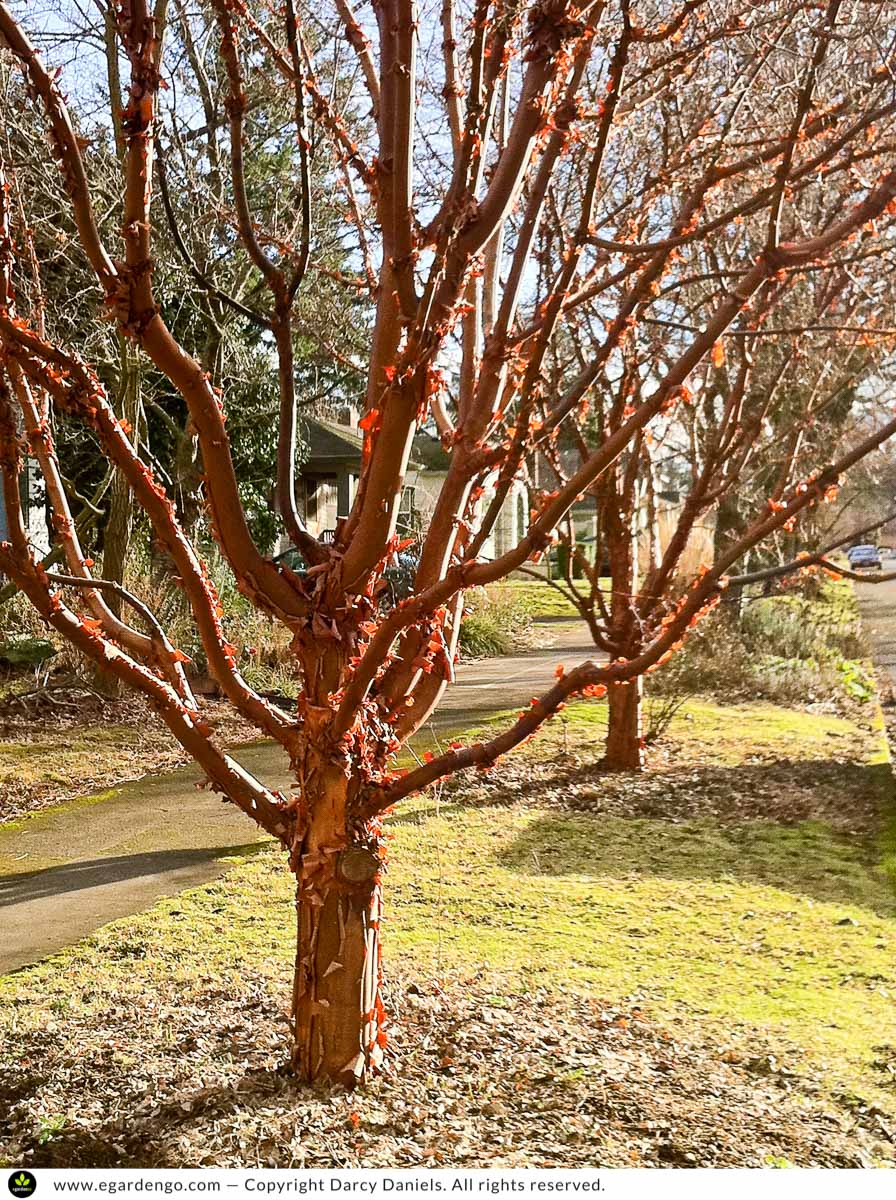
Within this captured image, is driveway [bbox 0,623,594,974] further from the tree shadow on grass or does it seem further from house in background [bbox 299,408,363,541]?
house in background [bbox 299,408,363,541]

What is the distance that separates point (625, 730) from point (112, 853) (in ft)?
9.65

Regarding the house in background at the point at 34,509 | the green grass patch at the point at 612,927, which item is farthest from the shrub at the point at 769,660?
the house in background at the point at 34,509

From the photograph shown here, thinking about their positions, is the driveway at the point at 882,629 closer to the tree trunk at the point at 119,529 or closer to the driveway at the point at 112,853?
the driveway at the point at 112,853

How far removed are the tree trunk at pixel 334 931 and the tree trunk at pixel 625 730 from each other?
3888mm

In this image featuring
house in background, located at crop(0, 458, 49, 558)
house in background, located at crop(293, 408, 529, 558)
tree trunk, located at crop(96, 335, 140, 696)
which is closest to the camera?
tree trunk, located at crop(96, 335, 140, 696)

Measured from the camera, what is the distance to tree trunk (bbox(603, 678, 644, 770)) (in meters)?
6.10

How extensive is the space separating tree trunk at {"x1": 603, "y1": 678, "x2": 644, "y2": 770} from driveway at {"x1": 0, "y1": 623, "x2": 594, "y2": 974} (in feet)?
3.92

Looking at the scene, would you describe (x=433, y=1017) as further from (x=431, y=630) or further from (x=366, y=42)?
(x=366, y=42)

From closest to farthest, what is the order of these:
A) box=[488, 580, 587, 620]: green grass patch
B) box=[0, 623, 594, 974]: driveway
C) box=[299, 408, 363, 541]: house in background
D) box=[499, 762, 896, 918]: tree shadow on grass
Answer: box=[0, 623, 594, 974]: driveway → box=[499, 762, 896, 918]: tree shadow on grass → box=[488, 580, 587, 620]: green grass patch → box=[299, 408, 363, 541]: house in background

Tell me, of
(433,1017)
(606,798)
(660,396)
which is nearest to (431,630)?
(660,396)

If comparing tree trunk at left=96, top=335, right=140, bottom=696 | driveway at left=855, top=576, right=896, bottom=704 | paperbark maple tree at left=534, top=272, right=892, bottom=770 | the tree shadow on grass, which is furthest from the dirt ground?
driveway at left=855, top=576, right=896, bottom=704
